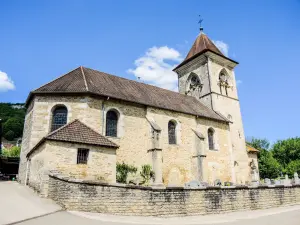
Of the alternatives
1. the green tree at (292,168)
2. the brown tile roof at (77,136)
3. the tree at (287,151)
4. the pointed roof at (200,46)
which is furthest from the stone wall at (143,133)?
the tree at (287,151)

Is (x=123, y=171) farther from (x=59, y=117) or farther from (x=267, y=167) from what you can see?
(x=267, y=167)

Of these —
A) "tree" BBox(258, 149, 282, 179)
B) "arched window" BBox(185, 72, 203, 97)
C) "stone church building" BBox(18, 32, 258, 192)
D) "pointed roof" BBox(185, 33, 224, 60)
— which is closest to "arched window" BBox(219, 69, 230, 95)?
"stone church building" BBox(18, 32, 258, 192)

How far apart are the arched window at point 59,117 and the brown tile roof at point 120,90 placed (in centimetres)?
115

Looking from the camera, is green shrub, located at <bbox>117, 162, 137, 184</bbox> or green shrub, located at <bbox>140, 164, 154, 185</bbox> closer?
green shrub, located at <bbox>117, 162, 137, 184</bbox>

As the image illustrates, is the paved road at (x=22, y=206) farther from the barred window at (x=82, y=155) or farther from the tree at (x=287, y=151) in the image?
the tree at (x=287, y=151)

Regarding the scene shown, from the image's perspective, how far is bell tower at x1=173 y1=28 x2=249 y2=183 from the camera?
945 inches

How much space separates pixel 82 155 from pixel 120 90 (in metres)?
7.52

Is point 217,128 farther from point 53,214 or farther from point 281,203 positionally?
point 53,214

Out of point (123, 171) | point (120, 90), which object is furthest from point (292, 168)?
point (123, 171)

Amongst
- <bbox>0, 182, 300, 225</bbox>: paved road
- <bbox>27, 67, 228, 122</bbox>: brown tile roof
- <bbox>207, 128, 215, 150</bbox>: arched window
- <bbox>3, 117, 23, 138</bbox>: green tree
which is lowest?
<bbox>0, 182, 300, 225</bbox>: paved road

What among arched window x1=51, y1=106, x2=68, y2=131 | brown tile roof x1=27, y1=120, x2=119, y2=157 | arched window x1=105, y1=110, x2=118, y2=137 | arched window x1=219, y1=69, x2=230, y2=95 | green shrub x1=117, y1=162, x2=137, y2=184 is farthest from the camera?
arched window x1=219, y1=69, x2=230, y2=95

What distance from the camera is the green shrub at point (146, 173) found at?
51.3ft

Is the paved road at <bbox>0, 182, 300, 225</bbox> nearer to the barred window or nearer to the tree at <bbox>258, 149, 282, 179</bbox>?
the barred window

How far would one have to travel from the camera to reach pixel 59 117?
15.2 m
